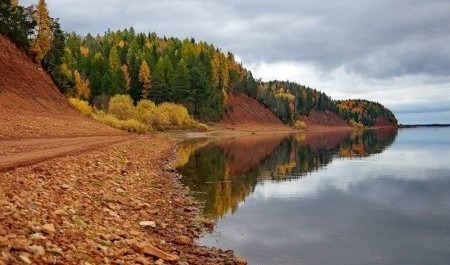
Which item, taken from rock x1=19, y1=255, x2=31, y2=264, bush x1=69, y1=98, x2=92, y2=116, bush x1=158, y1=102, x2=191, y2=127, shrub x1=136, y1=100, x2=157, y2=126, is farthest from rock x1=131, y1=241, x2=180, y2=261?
bush x1=158, y1=102, x2=191, y2=127

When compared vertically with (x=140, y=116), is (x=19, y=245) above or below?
below

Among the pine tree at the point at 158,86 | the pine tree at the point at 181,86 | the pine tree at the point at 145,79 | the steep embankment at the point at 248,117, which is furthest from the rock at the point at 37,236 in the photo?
the steep embankment at the point at 248,117

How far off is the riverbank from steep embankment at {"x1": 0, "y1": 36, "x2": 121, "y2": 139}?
1647cm

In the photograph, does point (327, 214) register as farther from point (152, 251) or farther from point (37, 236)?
point (37, 236)

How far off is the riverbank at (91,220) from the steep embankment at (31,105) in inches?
648

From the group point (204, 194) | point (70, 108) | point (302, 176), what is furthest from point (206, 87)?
point (204, 194)

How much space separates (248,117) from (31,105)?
11471 cm

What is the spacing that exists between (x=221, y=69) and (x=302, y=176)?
131 meters

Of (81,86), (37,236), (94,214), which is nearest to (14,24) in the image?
(81,86)

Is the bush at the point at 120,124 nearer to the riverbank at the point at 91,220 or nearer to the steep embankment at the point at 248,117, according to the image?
the riverbank at the point at 91,220

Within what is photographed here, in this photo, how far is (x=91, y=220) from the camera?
12117 mm

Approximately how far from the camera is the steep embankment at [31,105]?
125ft

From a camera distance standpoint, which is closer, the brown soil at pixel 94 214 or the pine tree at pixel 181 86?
the brown soil at pixel 94 214

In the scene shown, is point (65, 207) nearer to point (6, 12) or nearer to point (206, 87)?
point (6, 12)
